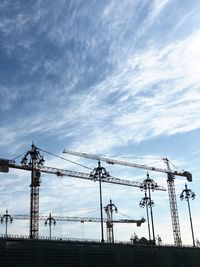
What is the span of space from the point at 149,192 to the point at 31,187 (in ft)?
103

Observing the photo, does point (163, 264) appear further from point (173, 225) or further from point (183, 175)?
point (183, 175)

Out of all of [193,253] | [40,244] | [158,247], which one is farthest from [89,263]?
[193,253]

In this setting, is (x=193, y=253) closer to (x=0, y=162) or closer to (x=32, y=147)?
(x=32, y=147)

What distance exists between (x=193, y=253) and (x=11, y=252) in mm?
47606

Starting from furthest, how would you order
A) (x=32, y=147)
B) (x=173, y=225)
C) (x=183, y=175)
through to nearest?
(x=183, y=175)
(x=173, y=225)
(x=32, y=147)

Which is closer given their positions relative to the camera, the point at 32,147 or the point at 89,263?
the point at 89,263

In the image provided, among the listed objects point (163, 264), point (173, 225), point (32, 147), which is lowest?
point (163, 264)

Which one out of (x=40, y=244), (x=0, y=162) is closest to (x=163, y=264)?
(x=40, y=244)

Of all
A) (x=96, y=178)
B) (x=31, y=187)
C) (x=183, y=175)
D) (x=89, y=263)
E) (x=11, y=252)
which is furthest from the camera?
(x=183, y=175)

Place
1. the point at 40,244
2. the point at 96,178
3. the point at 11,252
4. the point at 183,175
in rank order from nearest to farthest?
the point at 11,252 → the point at 40,244 → the point at 96,178 → the point at 183,175

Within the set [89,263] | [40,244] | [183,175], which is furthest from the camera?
[183,175]

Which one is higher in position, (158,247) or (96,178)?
(96,178)

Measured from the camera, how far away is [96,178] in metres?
73.2

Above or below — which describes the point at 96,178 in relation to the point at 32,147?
below
